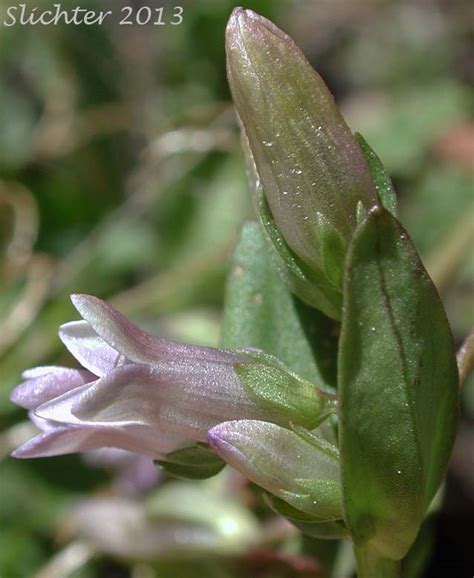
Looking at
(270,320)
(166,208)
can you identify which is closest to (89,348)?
(270,320)

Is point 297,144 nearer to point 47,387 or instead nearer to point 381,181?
point 381,181

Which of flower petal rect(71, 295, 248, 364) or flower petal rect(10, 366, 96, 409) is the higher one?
flower petal rect(71, 295, 248, 364)

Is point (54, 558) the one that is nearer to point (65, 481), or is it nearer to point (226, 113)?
point (65, 481)

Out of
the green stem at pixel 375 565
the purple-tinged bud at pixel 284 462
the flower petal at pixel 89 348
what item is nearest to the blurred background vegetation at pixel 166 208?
the green stem at pixel 375 565

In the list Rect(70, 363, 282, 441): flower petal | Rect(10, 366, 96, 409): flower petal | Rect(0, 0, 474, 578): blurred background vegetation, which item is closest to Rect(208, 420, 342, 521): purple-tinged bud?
Rect(70, 363, 282, 441): flower petal

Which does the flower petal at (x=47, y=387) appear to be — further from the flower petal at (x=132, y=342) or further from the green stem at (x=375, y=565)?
the green stem at (x=375, y=565)

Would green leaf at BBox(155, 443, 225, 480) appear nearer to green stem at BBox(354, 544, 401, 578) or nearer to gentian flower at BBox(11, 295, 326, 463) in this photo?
gentian flower at BBox(11, 295, 326, 463)

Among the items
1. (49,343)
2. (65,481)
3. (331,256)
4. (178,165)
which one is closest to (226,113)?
(178,165)
